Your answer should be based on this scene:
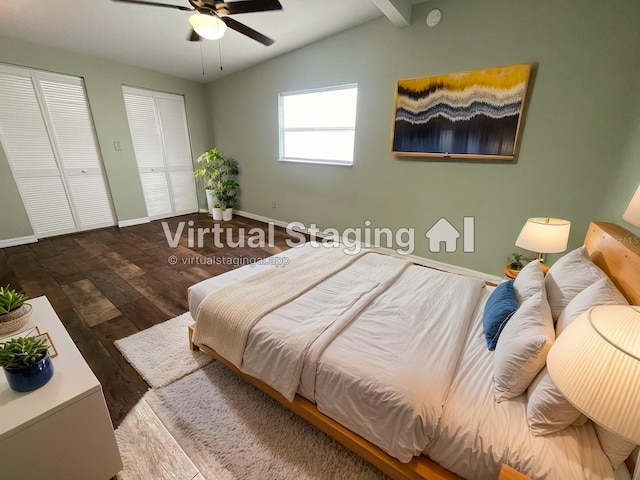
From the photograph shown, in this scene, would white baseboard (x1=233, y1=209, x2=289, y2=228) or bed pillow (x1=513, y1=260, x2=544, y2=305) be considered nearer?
bed pillow (x1=513, y1=260, x2=544, y2=305)

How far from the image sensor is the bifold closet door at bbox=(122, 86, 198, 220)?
4512 millimetres

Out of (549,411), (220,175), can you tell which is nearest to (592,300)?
(549,411)

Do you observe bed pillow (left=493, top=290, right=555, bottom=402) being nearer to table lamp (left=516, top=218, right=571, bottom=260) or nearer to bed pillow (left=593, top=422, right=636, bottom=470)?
bed pillow (left=593, top=422, right=636, bottom=470)

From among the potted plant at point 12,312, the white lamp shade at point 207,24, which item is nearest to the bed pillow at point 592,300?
the potted plant at point 12,312

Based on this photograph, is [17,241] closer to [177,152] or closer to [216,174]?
[177,152]

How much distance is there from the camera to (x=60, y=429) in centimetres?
98

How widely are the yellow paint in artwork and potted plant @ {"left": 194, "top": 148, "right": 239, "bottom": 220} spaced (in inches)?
134

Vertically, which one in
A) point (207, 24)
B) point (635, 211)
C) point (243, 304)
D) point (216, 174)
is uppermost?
point (207, 24)

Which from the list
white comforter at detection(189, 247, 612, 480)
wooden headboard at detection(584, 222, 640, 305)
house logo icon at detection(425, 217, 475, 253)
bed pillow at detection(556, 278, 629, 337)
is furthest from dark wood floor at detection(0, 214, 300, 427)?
wooden headboard at detection(584, 222, 640, 305)

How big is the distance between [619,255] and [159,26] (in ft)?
14.6

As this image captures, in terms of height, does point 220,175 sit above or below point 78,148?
below

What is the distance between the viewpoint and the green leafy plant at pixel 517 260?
8.11ft

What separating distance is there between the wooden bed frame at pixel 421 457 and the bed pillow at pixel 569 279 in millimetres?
92

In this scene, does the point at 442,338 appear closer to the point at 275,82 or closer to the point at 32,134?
the point at 275,82
